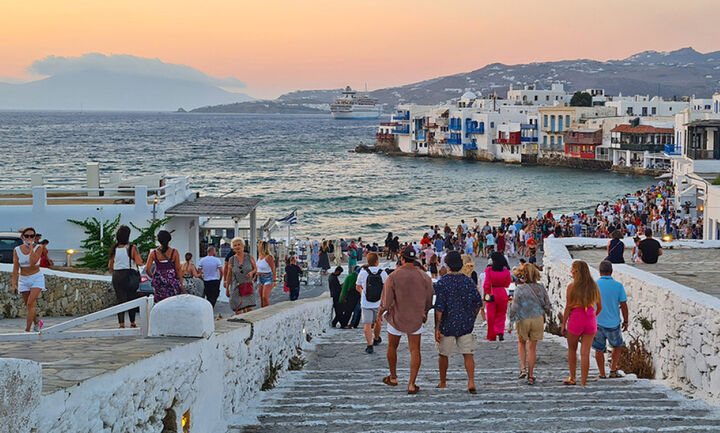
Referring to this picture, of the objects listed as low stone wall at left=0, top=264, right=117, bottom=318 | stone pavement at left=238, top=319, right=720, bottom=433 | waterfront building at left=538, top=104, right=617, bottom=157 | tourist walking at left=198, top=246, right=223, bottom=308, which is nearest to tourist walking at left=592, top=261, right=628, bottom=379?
stone pavement at left=238, top=319, right=720, bottom=433

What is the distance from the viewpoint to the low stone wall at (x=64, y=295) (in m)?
12.8

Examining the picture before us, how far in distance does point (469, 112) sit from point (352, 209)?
50.8 metres

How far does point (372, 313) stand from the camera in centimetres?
1030

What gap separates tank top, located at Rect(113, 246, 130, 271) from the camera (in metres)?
9.67

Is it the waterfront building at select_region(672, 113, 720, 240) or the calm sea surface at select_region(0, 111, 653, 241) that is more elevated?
the waterfront building at select_region(672, 113, 720, 240)

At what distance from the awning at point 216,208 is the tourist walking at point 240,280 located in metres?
8.58

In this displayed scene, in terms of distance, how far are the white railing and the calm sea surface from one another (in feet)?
142

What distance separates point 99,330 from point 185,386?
0.92 m

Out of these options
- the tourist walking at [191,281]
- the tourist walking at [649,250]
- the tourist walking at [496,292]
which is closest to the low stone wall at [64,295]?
the tourist walking at [191,281]

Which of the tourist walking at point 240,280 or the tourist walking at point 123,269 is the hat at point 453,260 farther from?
the tourist walking at point 240,280

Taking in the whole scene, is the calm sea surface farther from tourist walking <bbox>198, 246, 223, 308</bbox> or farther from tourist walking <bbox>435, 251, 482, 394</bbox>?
tourist walking <bbox>435, 251, 482, 394</bbox>

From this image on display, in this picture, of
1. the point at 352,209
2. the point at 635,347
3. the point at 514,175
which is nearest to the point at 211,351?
the point at 635,347

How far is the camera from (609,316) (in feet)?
26.3

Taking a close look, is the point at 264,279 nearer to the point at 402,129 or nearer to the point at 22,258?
the point at 22,258
